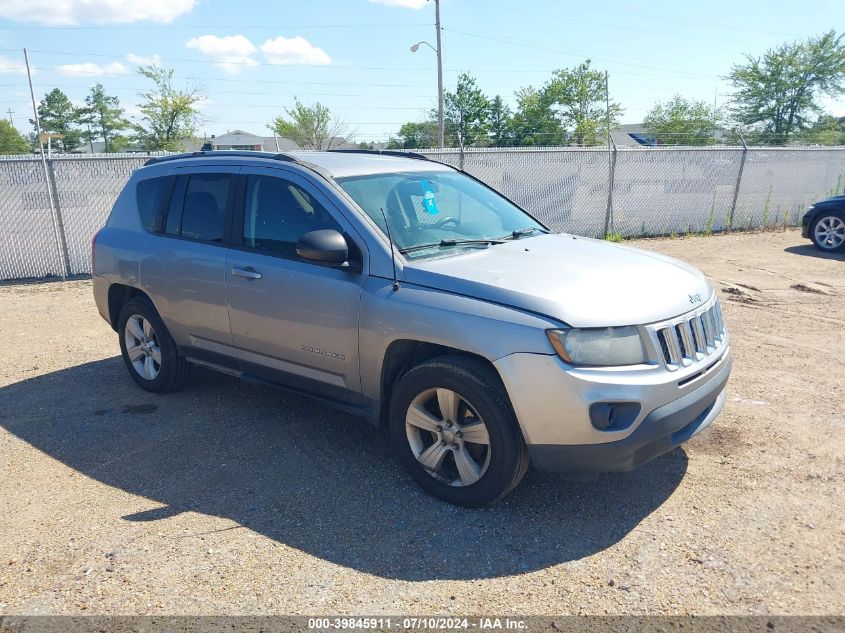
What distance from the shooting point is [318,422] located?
4891mm

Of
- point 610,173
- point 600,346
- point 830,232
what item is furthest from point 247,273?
point 830,232

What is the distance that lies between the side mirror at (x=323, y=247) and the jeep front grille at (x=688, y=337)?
5.65 feet

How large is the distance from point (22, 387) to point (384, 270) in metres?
4.00

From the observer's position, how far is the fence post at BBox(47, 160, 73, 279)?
1038 centimetres

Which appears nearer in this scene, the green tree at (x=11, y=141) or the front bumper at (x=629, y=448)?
the front bumper at (x=629, y=448)

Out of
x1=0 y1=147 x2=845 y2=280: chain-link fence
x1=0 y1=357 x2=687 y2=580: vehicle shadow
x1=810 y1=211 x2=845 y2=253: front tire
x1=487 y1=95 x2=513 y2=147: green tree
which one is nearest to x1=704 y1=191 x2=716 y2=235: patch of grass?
x1=0 y1=147 x2=845 y2=280: chain-link fence

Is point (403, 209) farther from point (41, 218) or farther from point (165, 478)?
point (41, 218)

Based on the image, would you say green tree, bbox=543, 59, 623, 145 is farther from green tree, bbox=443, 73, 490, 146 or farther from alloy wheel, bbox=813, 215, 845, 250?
alloy wheel, bbox=813, 215, 845, 250

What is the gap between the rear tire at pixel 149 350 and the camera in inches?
212

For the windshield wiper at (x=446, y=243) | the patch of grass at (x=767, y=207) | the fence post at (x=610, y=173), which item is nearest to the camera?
the windshield wiper at (x=446, y=243)

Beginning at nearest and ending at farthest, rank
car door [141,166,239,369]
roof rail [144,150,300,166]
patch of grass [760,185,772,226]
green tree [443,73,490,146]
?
roof rail [144,150,300,166] < car door [141,166,239,369] < patch of grass [760,185,772,226] < green tree [443,73,490,146]

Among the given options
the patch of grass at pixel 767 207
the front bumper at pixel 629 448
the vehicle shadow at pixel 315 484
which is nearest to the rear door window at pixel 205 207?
the vehicle shadow at pixel 315 484

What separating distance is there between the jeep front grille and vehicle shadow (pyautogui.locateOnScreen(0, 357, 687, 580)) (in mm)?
805

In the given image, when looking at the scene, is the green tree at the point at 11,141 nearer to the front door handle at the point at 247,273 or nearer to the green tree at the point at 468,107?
the green tree at the point at 468,107
